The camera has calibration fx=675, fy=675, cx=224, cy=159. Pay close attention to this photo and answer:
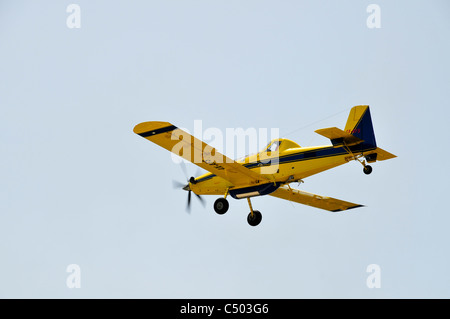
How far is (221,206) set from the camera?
2452 centimetres

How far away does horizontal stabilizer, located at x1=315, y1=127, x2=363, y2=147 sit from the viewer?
71.3 feet

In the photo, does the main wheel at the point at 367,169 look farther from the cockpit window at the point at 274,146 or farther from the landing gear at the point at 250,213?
the landing gear at the point at 250,213

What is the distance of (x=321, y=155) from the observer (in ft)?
75.7

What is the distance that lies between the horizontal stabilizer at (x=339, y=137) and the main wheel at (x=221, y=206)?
4660 millimetres

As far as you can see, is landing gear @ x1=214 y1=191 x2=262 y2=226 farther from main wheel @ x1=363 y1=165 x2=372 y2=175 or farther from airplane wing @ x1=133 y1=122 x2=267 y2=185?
main wheel @ x1=363 y1=165 x2=372 y2=175

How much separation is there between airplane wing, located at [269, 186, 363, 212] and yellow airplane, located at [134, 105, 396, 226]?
2428mm

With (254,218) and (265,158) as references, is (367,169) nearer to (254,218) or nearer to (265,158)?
(265,158)

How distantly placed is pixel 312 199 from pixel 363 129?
21.2 feet

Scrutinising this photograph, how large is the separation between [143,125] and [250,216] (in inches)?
230

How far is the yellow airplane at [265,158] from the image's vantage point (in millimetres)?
22109

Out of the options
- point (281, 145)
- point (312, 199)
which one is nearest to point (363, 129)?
point (281, 145)
